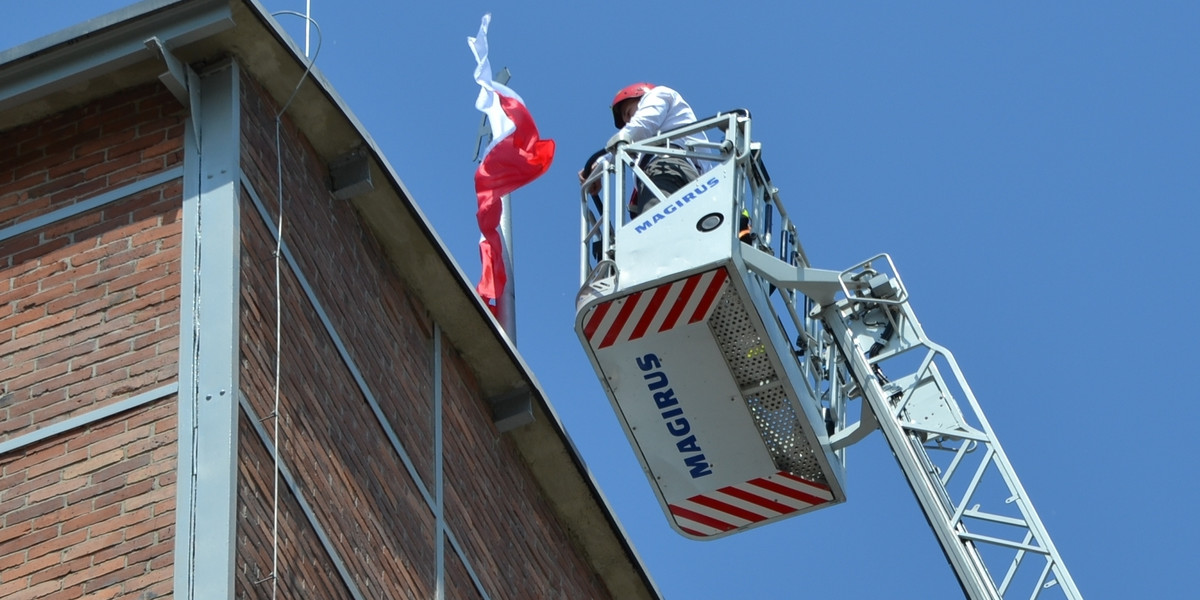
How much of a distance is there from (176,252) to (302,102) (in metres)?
1.51

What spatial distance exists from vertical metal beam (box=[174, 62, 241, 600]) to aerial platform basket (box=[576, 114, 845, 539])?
233cm

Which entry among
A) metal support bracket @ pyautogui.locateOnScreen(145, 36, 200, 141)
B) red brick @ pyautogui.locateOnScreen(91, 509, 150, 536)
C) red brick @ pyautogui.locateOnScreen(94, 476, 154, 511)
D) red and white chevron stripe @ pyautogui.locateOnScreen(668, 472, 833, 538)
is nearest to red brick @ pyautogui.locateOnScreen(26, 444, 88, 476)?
red brick @ pyautogui.locateOnScreen(94, 476, 154, 511)

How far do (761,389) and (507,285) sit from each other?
12.2 feet

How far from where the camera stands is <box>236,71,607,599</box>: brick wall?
10.0 m

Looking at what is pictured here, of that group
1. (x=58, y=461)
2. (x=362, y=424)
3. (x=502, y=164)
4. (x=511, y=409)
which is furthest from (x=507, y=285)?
(x=58, y=461)

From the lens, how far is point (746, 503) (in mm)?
12305

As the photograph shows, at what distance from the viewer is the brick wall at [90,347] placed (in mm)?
9234

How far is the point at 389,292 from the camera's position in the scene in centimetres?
1196

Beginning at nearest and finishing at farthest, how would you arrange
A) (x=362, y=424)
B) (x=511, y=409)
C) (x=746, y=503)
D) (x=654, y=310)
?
1. (x=362, y=424)
2. (x=654, y=310)
3. (x=746, y=503)
4. (x=511, y=409)

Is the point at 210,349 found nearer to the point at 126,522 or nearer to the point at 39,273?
the point at 126,522

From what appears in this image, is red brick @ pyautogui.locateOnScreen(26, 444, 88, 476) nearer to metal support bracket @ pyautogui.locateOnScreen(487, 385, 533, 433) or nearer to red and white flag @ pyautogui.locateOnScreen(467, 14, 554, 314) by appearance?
metal support bracket @ pyautogui.locateOnScreen(487, 385, 533, 433)

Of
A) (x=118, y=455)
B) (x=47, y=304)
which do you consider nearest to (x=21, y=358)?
(x=47, y=304)

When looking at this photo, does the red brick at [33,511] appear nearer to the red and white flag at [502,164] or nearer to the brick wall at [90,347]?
the brick wall at [90,347]

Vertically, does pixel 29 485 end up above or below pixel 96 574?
above
